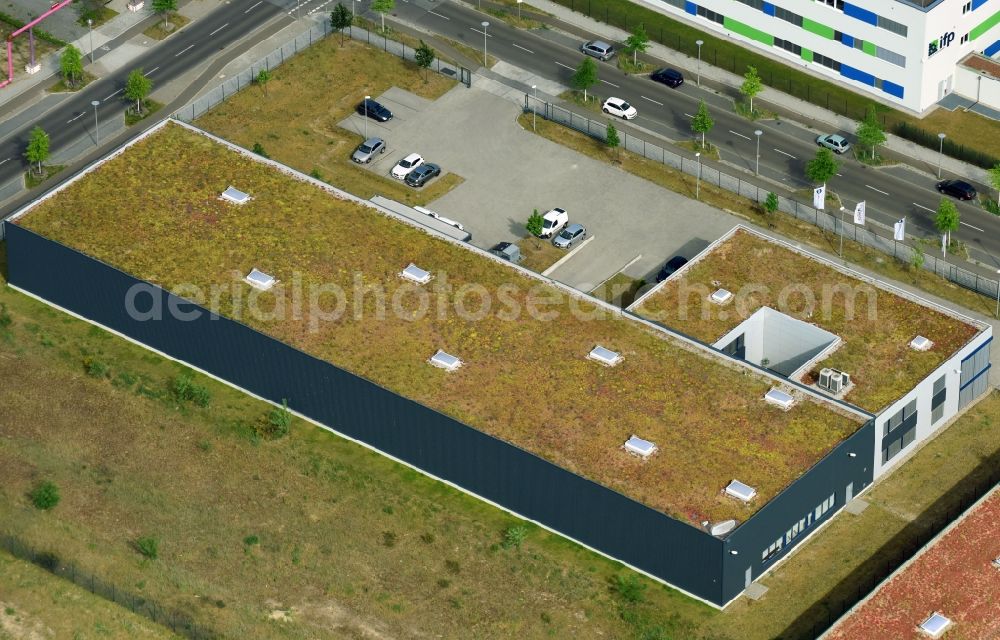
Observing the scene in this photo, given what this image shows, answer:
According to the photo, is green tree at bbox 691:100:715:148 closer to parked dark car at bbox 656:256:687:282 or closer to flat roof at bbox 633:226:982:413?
parked dark car at bbox 656:256:687:282

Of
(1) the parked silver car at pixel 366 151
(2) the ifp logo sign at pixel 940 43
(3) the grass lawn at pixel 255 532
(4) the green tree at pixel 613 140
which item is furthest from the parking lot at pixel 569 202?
(3) the grass lawn at pixel 255 532

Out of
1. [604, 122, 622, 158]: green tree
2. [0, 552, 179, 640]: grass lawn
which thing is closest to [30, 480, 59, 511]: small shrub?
[0, 552, 179, 640]: grass lawn

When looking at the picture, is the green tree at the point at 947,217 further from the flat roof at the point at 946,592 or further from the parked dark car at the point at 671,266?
the flat roof at the point at 946,592

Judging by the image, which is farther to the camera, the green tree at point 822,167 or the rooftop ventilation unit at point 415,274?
the green tree at point 822,167

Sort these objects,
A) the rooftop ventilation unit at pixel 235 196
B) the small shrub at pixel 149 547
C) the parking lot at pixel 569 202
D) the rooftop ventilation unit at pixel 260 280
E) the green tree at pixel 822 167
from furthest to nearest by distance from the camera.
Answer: the green tree at pixel 822 167 < the parking lot at pixel 569 202 < the rooftop ventilation unit at pixel 235 196 < the rooftop ventilation unit at pixel 260 280 < the small shrub at pixel 149 547

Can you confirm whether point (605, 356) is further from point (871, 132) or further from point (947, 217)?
point (871, 132)
